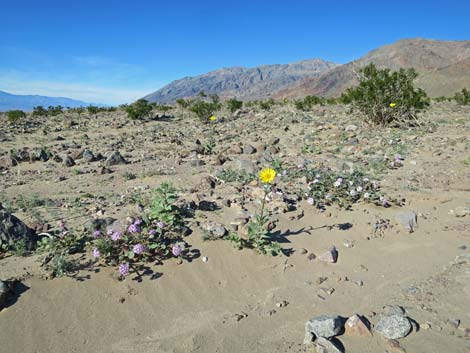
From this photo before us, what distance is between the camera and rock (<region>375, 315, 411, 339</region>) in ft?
8.45

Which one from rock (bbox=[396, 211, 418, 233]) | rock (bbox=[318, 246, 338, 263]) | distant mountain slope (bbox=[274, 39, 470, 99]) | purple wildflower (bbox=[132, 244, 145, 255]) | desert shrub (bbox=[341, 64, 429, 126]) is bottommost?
rock (bbox=[318, 246, 338, 263])

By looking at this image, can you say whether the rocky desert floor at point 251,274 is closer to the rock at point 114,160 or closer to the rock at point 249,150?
the rock at point 114,160

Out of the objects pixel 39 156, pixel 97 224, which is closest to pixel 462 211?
pixel 97 224

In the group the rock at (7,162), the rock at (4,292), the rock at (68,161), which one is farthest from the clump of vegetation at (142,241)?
the rock at (7,162)

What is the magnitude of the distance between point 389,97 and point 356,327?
378 inches

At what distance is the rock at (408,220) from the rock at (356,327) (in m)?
2.06

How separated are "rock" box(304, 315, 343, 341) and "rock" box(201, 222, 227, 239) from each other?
1.41 metres

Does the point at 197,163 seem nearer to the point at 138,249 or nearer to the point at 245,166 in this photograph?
the point at 245,166

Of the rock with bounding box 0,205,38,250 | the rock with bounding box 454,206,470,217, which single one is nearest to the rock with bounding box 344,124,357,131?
the rock with bounding box 454,206,470,217

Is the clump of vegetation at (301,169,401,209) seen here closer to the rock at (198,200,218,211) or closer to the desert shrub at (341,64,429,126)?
the rock at (198,200,218,211)

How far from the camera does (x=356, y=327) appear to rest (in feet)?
8.68

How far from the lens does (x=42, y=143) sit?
11.6 meters

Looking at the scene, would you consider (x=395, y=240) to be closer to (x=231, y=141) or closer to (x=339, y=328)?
(x=339, y=328)

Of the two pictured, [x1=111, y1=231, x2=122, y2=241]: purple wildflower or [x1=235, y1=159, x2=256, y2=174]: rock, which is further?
[x1=235, y1=159, x2=256, y2=174]: rock
